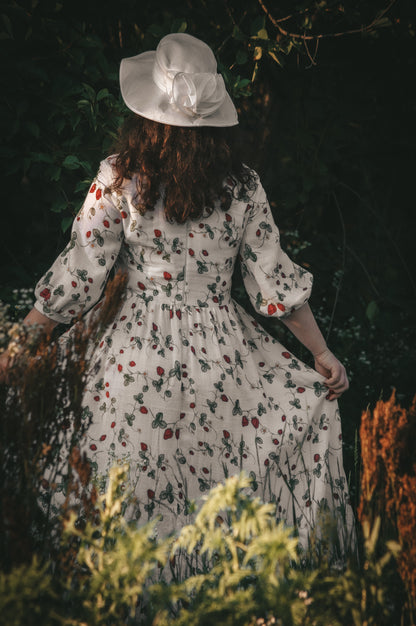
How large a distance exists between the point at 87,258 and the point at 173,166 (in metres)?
0.36

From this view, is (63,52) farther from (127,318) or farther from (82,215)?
(127,318)

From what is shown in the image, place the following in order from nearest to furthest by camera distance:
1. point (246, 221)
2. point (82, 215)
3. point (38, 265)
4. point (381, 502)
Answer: point (381, 502) < point (82, 215) < point (246, 221) < point (38, 265)

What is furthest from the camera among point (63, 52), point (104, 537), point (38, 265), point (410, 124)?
point (410, 124)

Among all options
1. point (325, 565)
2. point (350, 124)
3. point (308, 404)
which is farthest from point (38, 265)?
point (350, 124)

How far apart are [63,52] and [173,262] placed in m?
1.05

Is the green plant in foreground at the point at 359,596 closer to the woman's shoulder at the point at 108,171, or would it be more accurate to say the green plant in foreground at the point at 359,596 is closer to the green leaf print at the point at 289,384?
the green leaf print at the point at 289,384

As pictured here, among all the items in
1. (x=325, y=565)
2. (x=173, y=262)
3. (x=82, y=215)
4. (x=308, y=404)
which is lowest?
(x=325, y=565)

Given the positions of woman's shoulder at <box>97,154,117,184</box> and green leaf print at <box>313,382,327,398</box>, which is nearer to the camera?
woman's shoulder at <box>97,154,117,184</box>

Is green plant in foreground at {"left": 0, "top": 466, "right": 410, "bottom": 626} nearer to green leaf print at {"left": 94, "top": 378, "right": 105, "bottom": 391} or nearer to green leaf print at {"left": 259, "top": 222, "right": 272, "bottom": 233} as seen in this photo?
green leaf print at {"left": 94, "top": 378, "right": 105, "bottom": 391}

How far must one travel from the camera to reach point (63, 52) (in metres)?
2.36

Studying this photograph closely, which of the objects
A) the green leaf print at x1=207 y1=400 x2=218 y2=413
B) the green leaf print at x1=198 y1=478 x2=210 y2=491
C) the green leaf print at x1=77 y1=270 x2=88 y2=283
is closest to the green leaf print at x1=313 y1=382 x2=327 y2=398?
the green leaf print at x1=207 y1=400 x2=218 y2=413

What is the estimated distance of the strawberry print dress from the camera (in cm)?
177

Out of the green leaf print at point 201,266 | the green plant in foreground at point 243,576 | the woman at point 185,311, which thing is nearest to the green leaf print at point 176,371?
the woman at point 185,311

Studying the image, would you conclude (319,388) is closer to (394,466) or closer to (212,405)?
(212,405)
